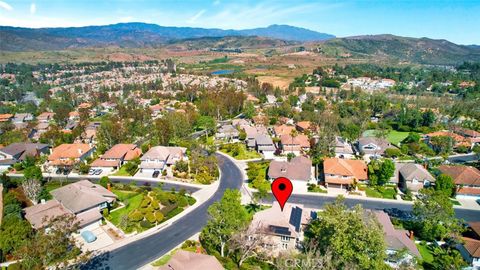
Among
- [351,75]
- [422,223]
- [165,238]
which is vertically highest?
[351,75]

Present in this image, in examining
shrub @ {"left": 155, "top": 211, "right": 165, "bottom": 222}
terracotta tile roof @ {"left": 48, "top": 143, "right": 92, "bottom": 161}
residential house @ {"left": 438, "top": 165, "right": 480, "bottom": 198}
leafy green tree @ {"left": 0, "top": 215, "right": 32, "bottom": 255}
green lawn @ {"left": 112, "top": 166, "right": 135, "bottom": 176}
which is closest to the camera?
leafy green tree @ {"left": 0, "top": 215, "right": 32, "bottom": 255}

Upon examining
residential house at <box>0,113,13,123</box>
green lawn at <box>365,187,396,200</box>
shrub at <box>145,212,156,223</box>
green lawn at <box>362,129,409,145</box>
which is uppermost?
green lawn at <box>362,129,409,145</box>

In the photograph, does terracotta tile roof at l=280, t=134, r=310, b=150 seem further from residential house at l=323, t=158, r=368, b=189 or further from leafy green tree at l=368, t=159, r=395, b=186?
leafy green tree at l=368, t=159, r=395, b=186

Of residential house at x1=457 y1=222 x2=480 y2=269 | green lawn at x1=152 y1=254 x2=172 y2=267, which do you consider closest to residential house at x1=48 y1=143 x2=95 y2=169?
green lawn at x1=152 y1=254 x2=172 y2=267

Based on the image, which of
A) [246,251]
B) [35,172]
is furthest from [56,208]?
[246,251]

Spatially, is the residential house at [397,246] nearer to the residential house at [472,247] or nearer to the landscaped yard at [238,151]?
A: the residential house at [472,247]

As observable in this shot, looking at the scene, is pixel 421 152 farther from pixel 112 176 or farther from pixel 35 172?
pixel 35 172
